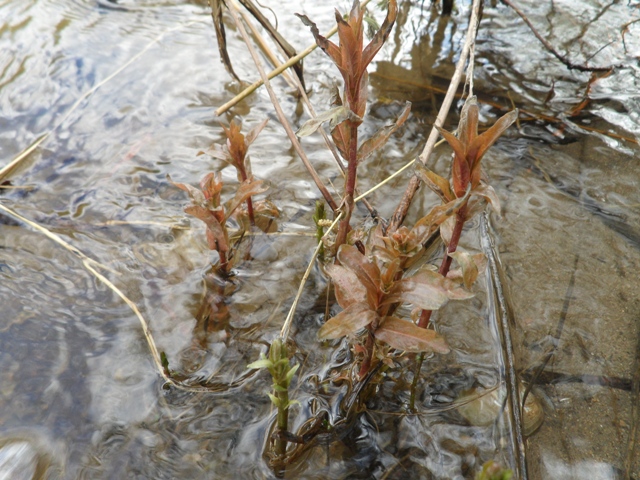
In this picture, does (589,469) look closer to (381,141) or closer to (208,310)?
(381,141)

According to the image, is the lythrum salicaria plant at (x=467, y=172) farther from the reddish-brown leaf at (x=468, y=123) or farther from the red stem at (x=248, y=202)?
the red stem at (x=248, y=202)

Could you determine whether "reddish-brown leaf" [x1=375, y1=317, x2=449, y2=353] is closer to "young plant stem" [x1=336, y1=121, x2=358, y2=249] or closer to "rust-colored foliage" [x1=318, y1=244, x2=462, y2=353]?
"rust-colored foliage" [x1=318, y1=244, x2=462, y2=353]

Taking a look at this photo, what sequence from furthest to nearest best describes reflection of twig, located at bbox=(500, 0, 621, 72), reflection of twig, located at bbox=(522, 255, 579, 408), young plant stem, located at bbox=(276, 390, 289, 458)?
reflection of twig, located at bbox=(500, 0, 621, 72) < reflection of twig, located at bbox=(522, 255, 579, 408) < young plant stem, located at bbox=(276, 390, 289, 458)

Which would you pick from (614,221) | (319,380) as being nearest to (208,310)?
(319,380)

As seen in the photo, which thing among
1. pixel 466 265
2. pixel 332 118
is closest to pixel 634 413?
pixel 466 265

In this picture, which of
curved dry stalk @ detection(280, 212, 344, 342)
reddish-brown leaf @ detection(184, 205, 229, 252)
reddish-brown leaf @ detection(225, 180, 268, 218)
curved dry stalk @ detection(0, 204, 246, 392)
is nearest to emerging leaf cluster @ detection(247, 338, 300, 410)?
curved dry stalk @ detection(280, 212, 344, 342)

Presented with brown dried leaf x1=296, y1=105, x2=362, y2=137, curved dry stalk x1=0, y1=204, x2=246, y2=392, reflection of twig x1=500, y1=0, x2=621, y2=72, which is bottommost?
curved dry stalk x1=0, y1=204, x2=246, y2=392
